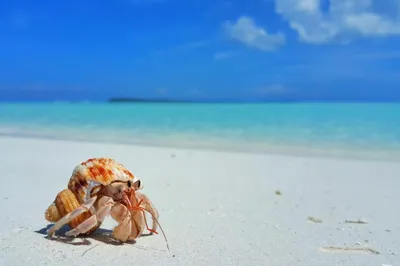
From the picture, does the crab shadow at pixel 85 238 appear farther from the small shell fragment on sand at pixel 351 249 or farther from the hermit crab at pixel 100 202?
the small shell fragment on sand at pixel 351 249

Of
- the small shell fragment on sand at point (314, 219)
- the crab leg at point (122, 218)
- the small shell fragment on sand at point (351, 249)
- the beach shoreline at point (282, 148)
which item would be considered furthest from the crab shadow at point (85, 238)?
the beach shoreline at point (282, 148)

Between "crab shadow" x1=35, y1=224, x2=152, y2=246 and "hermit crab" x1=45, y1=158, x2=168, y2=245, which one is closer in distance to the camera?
"hermit crab" x1=45, y1=158, x2=168, y2=245

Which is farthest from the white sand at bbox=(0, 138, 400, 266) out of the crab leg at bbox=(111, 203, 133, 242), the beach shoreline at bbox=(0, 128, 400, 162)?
the beach shoreline at bbox=(0, 128, 400, 162)

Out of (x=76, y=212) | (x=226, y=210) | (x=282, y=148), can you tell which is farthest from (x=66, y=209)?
(x=282, y=148)

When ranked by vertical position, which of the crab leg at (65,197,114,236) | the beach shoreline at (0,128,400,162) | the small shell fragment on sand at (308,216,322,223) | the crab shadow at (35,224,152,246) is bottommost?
the crab shadow at (35,224,152,246)

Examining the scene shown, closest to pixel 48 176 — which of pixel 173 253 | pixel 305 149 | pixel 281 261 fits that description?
pixel 173 253

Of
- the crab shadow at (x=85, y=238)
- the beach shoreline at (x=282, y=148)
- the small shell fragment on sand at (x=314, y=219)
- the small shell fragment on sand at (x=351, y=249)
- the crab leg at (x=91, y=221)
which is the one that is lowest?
the crab shadow at (x=85, y=238)

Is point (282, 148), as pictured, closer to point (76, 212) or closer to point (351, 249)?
point (351, 249)

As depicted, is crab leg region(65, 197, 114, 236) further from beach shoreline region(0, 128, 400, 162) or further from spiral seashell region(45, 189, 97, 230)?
beach shoreline region(0, 128, 400, 162)

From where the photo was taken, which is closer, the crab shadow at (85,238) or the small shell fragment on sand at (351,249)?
the crab shadow at (85,238)
